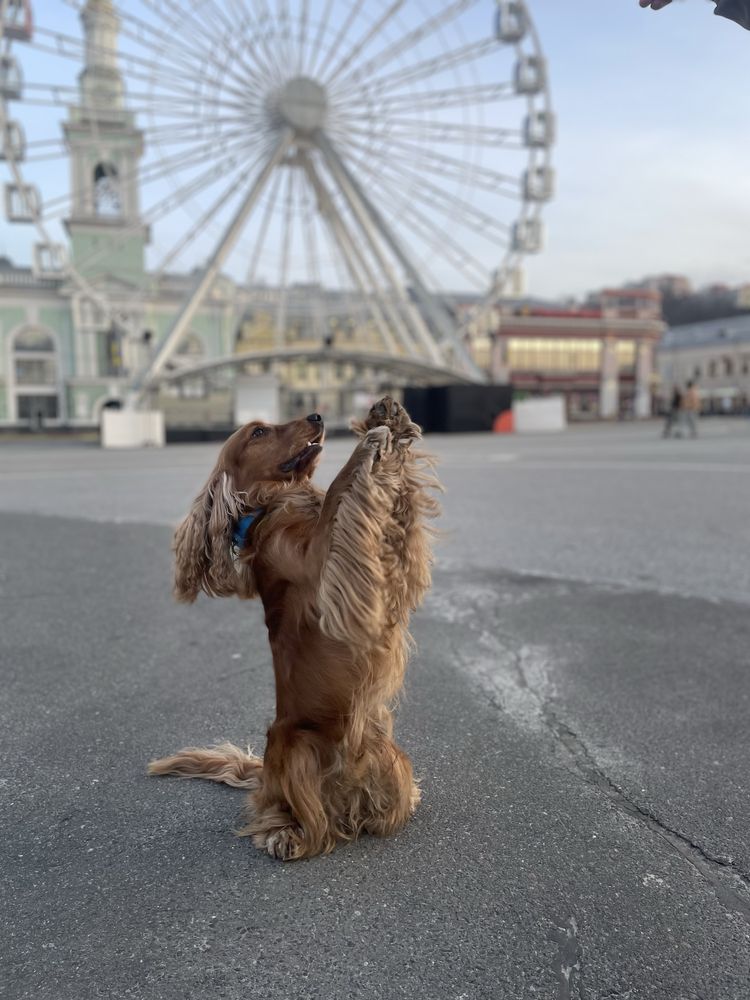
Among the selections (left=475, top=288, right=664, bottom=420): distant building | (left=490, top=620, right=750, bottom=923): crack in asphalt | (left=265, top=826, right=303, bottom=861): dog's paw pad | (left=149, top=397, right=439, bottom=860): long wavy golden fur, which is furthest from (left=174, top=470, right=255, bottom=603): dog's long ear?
(left=475, top=288, right=664, bottom=420): distant building

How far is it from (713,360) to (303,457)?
9049cm

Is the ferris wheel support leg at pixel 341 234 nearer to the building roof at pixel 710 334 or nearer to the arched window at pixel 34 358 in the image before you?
the arched window at pixel 34 358

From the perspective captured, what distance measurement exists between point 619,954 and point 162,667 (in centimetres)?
255

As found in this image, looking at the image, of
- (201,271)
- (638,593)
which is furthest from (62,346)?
(638,593)

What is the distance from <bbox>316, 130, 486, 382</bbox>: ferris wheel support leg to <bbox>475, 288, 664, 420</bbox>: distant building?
3203 cm

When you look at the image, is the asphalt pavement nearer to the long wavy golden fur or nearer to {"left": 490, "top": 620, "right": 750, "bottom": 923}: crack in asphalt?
{"left": 490, "top": 620, "right": 750, "bottom": 923}: crack in asphalt

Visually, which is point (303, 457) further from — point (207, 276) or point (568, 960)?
point (207, 276)

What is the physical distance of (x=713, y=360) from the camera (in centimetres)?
8312

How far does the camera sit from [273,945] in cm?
169

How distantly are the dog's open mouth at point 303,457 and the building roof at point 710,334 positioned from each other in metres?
88.1

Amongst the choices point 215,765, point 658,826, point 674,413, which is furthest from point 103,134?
point 658,826

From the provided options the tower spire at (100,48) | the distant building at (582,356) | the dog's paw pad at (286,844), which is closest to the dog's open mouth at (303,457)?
the dog's paw pad at (286,844)

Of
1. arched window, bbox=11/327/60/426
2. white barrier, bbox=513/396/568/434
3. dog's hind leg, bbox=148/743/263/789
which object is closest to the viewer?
dog's hind leg, bbox=148/743/263/789

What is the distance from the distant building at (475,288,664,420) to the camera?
62.0 meters
